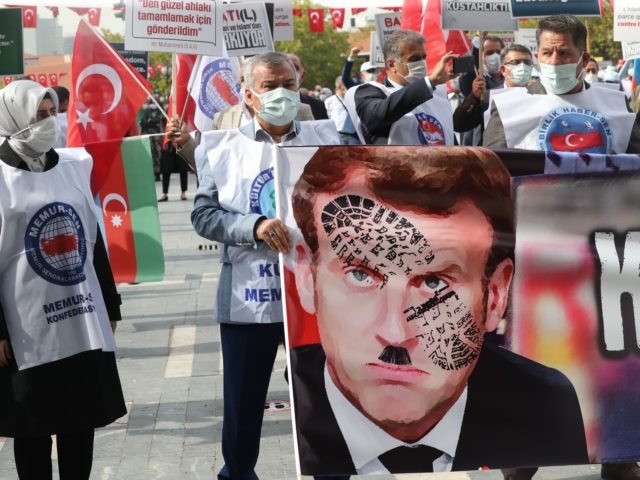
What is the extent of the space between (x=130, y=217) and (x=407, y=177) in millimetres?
4642

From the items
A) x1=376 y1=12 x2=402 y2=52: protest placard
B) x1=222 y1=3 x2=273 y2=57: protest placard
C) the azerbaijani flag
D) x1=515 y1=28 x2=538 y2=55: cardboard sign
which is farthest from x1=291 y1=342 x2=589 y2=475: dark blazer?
x1=515 y1=28 x2=538 y2=55: cardboard sign

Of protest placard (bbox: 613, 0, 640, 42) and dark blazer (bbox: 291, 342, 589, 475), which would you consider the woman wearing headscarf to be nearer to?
Result: dark blazer (bbox: 291, 342, 589, 475)

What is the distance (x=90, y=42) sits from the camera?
8.98 metres

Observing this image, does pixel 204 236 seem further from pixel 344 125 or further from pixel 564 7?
pixel 564 7

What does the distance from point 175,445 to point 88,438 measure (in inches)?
65.6

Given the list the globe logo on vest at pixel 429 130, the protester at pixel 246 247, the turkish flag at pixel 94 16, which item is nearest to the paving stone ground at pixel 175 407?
the protester at pixel 246 247

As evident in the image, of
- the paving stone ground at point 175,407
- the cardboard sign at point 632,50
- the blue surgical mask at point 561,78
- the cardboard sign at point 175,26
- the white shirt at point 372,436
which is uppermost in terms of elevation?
the cardboard sign at point 175,26

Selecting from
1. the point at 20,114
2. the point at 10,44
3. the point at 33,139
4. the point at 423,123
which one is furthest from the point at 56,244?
the point at 10,44

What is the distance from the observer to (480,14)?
9281mm

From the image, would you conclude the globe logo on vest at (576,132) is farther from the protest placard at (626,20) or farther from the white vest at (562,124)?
the protest placard at (626,20)

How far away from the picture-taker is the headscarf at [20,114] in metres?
4.76

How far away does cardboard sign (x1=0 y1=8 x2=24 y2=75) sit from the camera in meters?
9.01

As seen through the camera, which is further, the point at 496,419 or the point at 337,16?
the point at 337,16

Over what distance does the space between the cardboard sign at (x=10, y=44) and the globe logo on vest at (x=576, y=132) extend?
16.1ft
